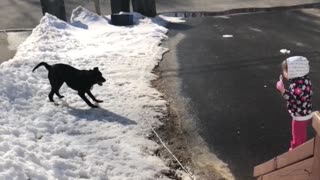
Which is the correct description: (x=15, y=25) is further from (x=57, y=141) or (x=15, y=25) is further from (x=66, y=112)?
(x=57, y=141)

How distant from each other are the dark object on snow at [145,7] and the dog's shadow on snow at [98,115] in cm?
838

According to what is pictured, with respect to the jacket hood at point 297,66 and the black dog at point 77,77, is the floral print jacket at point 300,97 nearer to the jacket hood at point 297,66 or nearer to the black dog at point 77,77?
the jacket hood at point 297,66

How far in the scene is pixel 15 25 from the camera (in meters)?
17.4

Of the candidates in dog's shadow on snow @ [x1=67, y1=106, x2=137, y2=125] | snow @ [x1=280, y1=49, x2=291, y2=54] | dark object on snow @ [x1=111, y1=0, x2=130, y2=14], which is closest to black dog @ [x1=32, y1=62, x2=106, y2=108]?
dog's shadow on snow @ [x1=67, y1=106, x2=137, y2=125]

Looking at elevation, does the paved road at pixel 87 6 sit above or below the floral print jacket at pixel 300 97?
below

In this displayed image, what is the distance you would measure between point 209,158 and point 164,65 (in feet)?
14.6

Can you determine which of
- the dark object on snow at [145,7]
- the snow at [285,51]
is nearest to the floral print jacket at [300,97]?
the snow at [285,51]

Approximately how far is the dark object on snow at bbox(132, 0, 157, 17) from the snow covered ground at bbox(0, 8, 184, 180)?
3374 millimetres

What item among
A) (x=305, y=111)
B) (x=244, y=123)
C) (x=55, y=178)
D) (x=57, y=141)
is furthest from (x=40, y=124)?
(x=305, y=111)

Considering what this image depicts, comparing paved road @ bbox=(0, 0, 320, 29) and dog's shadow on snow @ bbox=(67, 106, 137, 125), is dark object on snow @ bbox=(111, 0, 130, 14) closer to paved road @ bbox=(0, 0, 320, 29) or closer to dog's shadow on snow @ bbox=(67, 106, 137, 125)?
paved road @ bbox=(0, 0, 320, 29)

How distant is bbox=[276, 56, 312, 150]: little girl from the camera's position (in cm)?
463

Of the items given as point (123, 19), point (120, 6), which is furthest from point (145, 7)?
point (123, 19)

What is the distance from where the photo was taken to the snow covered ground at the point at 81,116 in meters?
5.52

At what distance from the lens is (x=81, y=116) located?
7.32 meters
